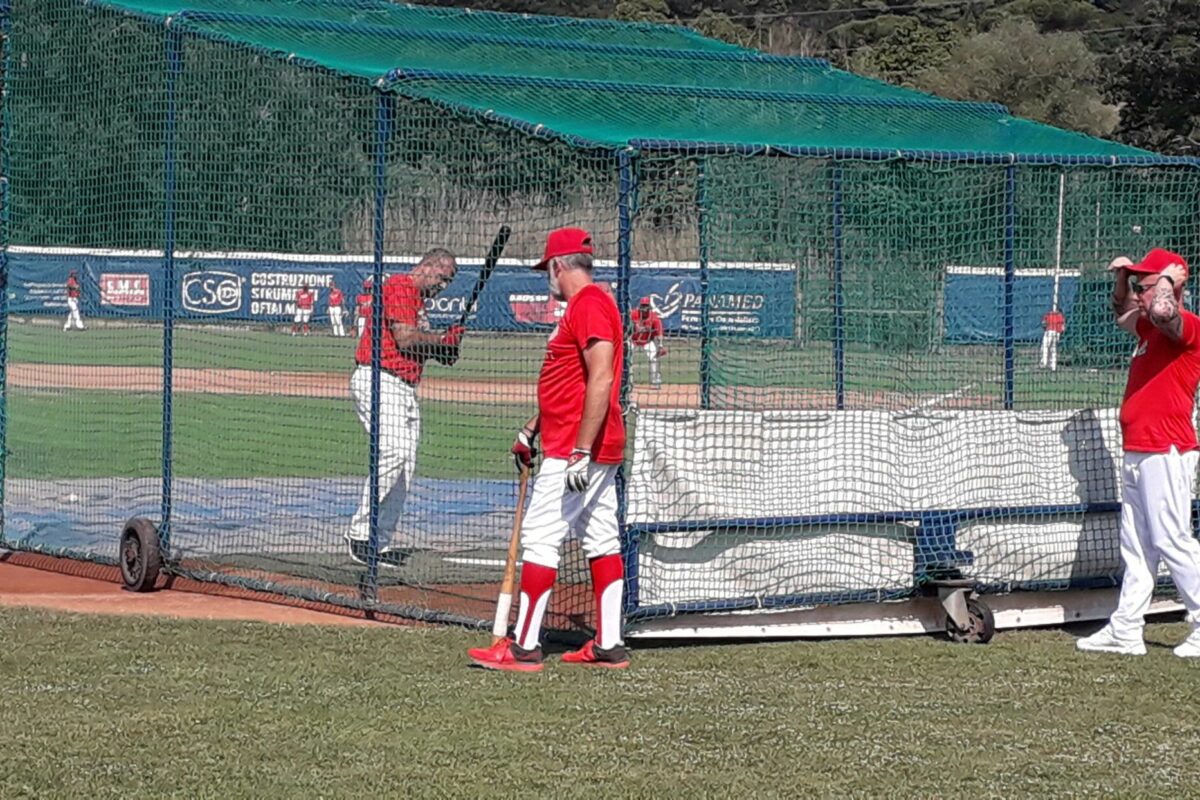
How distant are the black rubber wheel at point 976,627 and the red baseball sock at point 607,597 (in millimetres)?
1995

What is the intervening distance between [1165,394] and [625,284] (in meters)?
2.75

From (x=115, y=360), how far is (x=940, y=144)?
13.3 meters

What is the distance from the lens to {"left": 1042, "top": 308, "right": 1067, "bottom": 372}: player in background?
467 inches

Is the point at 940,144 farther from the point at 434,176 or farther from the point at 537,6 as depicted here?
the point at 537,6

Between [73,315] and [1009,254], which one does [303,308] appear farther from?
[1009,254]

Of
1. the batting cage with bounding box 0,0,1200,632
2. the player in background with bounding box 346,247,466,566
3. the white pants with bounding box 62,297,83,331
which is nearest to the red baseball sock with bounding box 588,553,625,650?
the batting cage with bounding box 0,0,1200,632

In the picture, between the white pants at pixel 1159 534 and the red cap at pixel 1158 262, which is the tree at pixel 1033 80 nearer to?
the red cap at pixel 1158 262

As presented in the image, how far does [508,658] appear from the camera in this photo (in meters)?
8.28

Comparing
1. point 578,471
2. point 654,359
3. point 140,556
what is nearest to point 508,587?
point 578,471

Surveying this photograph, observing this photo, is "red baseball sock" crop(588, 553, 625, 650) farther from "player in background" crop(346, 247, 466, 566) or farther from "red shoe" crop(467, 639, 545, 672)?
"player in background" crop(346, 247, 466, 566)

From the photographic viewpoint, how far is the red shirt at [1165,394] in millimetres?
9031

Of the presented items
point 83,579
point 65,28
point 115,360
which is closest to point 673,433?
point 83,579

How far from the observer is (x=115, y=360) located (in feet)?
71.8

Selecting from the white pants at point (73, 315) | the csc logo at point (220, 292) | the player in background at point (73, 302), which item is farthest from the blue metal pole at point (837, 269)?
the white pants at point (73, 315)
